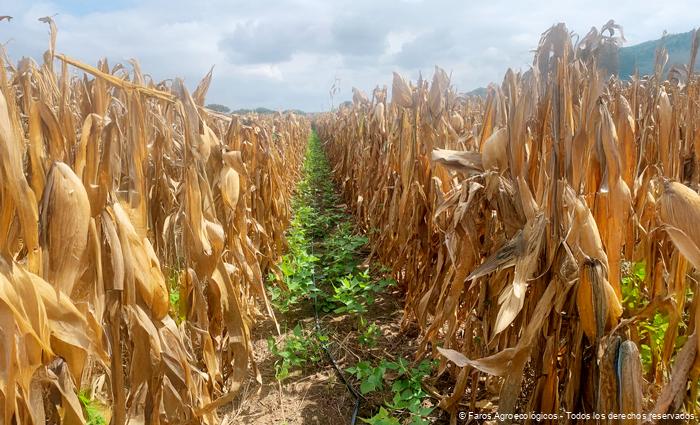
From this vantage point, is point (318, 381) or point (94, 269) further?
point (318, 381)

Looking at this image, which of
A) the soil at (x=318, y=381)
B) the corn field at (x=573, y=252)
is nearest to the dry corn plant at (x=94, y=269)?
the soil at (x=318, y=381)

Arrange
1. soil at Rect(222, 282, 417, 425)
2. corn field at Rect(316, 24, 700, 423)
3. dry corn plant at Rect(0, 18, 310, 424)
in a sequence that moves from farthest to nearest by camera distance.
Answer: soil at Rect(222, 282, 417, 425)
corn field at Rect(316, 24, 700, 423)
dry corn plant at Rect(0, 18, 310, 424)

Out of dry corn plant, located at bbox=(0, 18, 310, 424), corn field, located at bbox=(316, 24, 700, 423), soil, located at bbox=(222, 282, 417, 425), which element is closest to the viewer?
dry corn plant, located at bbox=(0, 18, 310, 424)

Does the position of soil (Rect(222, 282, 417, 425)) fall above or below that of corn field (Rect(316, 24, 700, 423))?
below

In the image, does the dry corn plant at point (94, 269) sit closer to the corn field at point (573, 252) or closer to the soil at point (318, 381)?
the soil at point (318, 381)

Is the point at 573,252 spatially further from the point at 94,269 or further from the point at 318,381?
the point at 318,381

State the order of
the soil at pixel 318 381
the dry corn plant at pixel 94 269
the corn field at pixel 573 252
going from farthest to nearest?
the soil at pixel 318 381 → the corn field at pixel 573 252 → the dry corn plant at pixel 94 269

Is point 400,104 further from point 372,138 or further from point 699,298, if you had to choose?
point 699,298

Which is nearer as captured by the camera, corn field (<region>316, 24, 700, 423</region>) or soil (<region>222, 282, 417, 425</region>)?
corn field (<region>316, 24, 700, 423</region>)

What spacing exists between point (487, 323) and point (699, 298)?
0.81 m

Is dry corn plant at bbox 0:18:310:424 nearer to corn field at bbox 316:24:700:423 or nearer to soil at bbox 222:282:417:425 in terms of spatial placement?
soil at bbox 222:282:417:425

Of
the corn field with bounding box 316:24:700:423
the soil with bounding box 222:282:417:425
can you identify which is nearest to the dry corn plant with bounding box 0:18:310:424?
the soil with bounding box 222:282:417:425

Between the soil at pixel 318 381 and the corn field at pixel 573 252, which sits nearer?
the corn field at pixel 573 252

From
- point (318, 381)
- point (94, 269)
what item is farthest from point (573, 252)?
point (318, 381)
